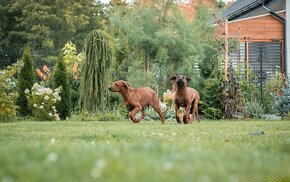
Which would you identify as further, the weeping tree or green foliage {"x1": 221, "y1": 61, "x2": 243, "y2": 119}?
green foliage {"x1": 221, "y1": 61, "x2": 243, "y2": 119}

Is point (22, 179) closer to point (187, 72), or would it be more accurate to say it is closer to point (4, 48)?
point (187, 72)

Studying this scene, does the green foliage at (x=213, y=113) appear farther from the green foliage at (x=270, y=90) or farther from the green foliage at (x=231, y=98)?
the green foliage at (x=270, y=90)

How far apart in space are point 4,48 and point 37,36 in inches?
205

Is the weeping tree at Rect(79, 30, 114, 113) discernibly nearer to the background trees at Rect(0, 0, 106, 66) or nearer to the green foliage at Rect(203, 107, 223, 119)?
the green foliage at Rect(203, 107, 223, 119)

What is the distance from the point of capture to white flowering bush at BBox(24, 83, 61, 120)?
1591 centimetres

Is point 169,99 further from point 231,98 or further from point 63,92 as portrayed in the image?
point 63,92

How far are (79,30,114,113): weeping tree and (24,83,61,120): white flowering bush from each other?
0.85 metres

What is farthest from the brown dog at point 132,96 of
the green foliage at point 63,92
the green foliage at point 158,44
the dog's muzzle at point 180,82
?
the green foliage at point 158,44

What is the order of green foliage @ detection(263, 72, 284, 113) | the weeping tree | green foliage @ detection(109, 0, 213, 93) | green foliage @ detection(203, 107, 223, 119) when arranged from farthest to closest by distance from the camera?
green foliage @ detection(109, 0, 213, 93)
green foliage @ detection(263, 72, 284, 113)
green foliage @ detection(203, 107, 223, 119)
the weeping tree

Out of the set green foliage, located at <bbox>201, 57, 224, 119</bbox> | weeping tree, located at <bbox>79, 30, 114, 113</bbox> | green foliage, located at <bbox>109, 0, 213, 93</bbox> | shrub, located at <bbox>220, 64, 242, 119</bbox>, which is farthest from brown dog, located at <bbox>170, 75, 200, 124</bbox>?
green foliage, located at <bbox>109, 0, 213, 93</bbox>

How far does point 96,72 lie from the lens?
16156mm

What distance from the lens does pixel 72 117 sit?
1642cm

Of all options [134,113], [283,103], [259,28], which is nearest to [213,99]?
[283,103]

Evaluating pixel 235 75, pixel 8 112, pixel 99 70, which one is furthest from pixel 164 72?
pixel 8 112
